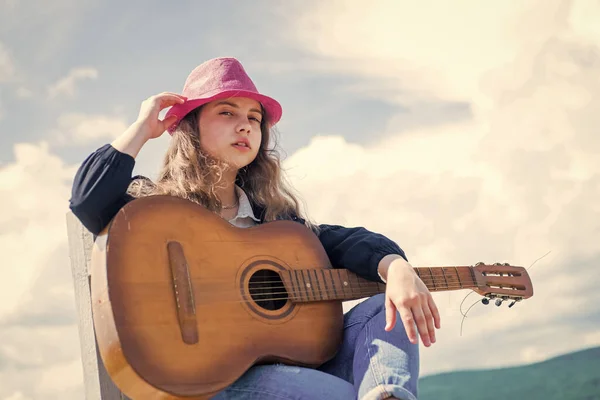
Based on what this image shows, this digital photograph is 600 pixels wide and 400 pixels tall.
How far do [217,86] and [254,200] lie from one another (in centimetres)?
46

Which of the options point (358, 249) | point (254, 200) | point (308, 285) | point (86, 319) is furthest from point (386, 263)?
point (86, 319)

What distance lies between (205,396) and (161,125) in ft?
3.23

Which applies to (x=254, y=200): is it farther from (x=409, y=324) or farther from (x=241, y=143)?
(x=409, y=324)

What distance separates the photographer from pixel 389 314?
2199 mm

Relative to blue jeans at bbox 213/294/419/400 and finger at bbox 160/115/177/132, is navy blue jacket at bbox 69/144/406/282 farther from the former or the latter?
blue jeans at bbox 213/294/419/400

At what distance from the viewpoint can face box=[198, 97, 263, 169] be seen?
267cm

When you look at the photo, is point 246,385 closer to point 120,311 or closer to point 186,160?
point 120,311

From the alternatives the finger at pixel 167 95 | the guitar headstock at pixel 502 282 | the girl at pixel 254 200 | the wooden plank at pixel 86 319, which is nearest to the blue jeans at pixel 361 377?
the girl at pixel 254 200

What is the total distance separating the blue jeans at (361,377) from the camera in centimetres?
207

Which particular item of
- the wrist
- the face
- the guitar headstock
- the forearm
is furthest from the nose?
the guitar headstock

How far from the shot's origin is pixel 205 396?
2051 millimetres

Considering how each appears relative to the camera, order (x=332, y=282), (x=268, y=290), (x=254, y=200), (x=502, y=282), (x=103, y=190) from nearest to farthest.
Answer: (x=103, y=190) → (x=268, y=290) → (x=332, y=282) → (x=254, y=200) → (x=502, y=282)

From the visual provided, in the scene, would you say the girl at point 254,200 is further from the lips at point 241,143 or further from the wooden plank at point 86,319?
the wooden plank at point 86,319

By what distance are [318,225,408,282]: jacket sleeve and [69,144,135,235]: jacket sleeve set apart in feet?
2.64
